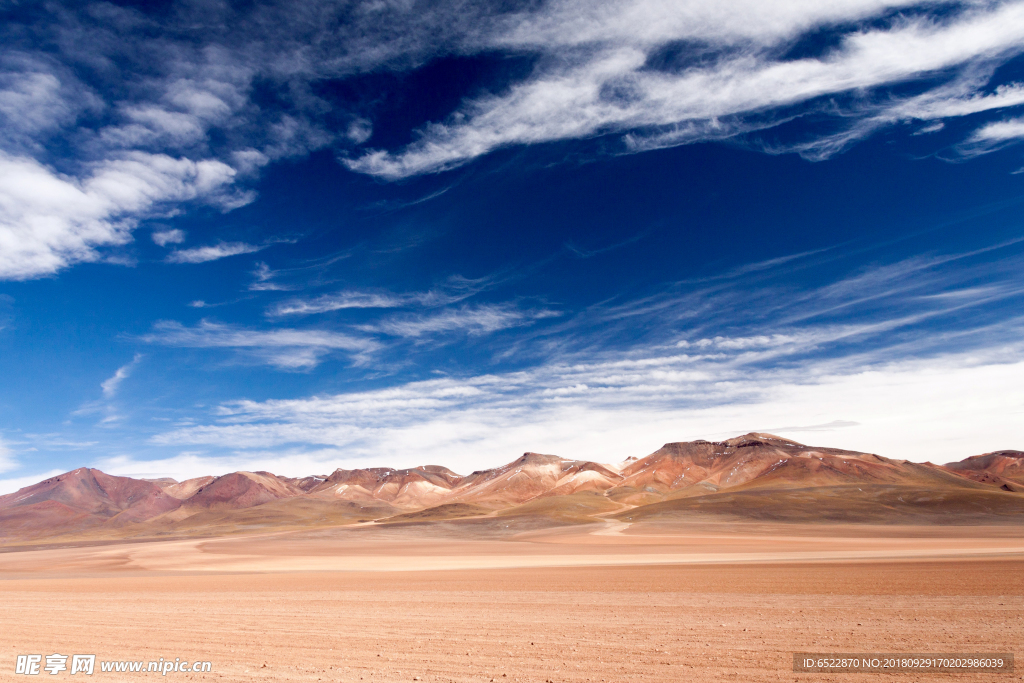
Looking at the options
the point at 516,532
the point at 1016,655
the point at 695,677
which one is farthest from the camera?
the point at 516,532

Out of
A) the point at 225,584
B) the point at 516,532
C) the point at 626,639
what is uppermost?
the point at 626,639

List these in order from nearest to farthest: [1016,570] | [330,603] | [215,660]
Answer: [215,660]
[330,603]
[1016,570]

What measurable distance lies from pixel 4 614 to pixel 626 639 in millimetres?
23727

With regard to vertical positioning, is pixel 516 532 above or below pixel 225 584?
Result: below

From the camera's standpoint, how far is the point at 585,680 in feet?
35.7

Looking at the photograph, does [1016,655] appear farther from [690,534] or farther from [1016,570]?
[690,534]

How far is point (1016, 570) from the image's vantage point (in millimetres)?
28328

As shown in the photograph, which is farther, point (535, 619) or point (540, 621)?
point (535, 619)

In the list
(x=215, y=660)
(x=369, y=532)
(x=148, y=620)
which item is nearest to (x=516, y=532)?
(x=369, y=532)

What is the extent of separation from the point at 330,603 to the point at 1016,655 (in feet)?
71.6

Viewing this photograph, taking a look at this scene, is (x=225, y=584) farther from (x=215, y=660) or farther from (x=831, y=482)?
(x=831, y=482)

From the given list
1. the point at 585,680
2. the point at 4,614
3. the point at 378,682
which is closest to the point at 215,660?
the point at 378,682

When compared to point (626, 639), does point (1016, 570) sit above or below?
below

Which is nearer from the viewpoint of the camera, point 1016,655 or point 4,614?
point 1016,655
